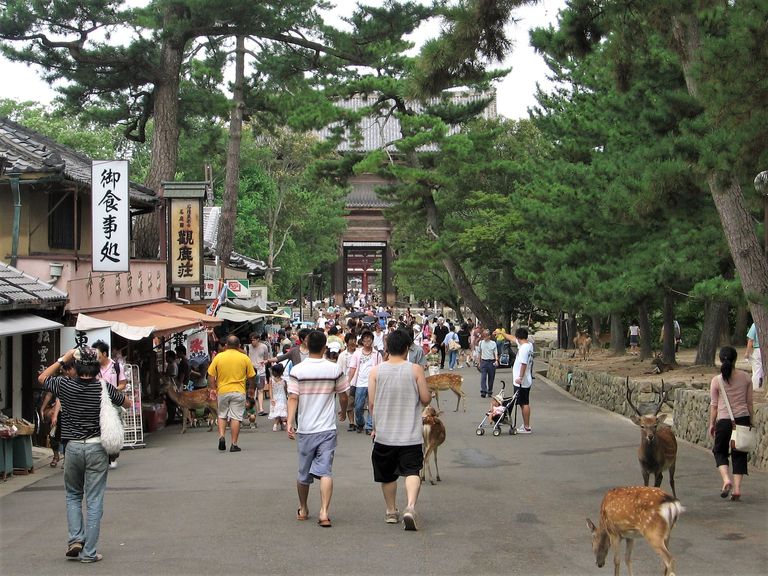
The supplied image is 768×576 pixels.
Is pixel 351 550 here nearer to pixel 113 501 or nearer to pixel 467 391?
pixel 113 501

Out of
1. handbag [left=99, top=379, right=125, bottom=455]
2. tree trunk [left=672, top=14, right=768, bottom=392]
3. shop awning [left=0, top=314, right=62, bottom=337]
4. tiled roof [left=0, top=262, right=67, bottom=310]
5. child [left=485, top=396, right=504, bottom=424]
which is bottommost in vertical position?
child [left=485, top=396, right=504, bottom=424]

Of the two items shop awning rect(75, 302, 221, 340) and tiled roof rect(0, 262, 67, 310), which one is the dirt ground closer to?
shop awning rect(75, 302, 221, 340)

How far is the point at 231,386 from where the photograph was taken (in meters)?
14.0

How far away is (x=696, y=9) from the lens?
10.2 meters

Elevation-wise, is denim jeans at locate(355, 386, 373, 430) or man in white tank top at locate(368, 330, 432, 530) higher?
man in white tank top at locate(368, 330, 432, 530)

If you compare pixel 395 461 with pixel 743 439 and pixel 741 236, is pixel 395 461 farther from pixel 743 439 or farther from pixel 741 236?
pixel 741 236

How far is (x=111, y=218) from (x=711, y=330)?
1383 centimetres

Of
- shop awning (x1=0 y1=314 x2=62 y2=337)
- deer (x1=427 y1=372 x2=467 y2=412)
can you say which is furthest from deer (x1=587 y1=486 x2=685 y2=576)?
deer (x1=427 y1=372 x2=467 y2=412)

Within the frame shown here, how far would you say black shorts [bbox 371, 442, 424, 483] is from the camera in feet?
27.2

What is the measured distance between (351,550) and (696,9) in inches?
256

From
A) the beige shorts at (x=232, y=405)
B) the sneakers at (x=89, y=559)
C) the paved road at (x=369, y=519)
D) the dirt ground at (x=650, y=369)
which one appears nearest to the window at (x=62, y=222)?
the beige shorts at (x=232, y=405)

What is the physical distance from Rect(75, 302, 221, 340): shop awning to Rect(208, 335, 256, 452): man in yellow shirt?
1996 millimetres

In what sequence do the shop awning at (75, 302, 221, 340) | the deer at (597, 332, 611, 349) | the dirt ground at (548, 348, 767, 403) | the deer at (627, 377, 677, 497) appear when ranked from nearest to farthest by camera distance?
1. the deer at (627, 377, 677, 497)
2. the shop awning at (75, 302, 221, 340)
3. the dirt ground at (548, 348, 767, 403)
4. the deer at (597, 332, 611, 349)

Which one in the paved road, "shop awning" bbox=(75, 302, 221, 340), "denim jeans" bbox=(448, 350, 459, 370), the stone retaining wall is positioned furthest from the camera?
"denim jeans" bbox=(448, 350, 459, 370)
